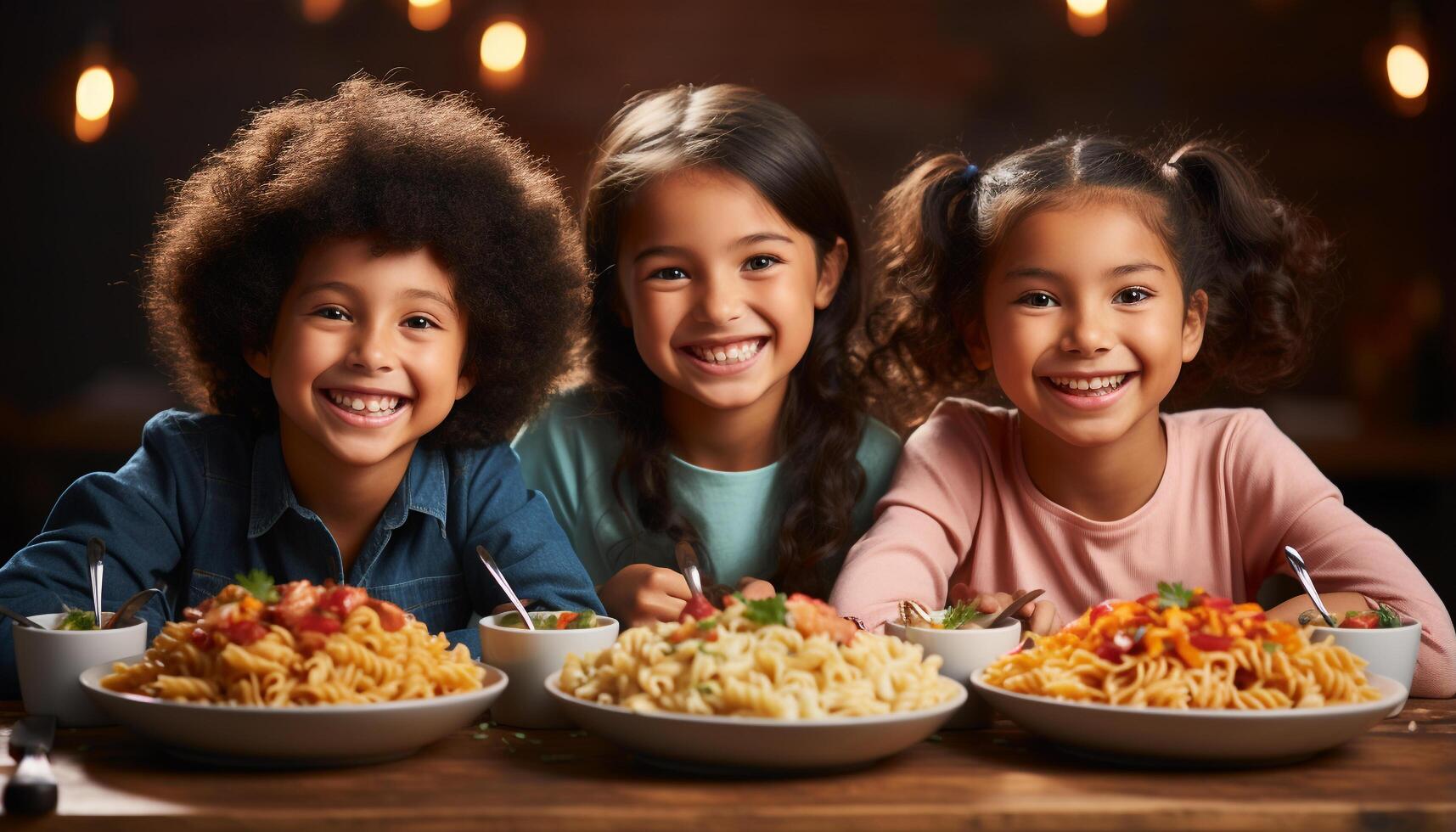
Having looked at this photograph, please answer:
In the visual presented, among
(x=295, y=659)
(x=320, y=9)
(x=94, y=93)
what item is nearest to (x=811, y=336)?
(x=295, y=659)

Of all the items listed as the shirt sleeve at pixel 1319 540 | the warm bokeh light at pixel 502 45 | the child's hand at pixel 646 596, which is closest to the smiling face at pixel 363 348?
the child's hand at pixel 646 596

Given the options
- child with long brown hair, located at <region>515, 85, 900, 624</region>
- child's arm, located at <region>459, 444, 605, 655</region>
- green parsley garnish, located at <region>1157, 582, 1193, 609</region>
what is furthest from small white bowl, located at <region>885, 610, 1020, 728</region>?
child with long brown hair, located at <region>515, 85, 900, 624</region>

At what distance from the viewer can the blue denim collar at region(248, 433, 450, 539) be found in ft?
5.86

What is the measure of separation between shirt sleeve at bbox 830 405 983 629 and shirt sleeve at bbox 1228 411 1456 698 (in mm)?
405

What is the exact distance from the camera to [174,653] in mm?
1141

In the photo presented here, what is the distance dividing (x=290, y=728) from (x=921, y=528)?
1.10 m

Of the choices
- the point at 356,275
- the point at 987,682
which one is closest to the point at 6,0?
the point at 356,275

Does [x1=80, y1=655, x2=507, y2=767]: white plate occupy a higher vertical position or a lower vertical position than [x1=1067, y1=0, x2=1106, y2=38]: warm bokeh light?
lower

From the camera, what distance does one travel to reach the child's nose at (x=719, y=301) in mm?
1953

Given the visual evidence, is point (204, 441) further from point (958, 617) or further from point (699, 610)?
point (958, 617)

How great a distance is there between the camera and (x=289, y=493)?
1790 mm

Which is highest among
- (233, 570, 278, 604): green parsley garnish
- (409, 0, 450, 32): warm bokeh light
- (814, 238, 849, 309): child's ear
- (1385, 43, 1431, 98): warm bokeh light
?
(409, 0, 450, 32): warm bokeh light

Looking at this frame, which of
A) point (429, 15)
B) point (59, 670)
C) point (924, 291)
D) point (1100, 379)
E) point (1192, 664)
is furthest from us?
point (429, 15)

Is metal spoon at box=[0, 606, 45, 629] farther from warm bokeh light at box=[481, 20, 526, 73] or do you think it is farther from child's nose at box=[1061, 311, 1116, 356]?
warm bokeh light at box=[481, 20, 526, 73]
